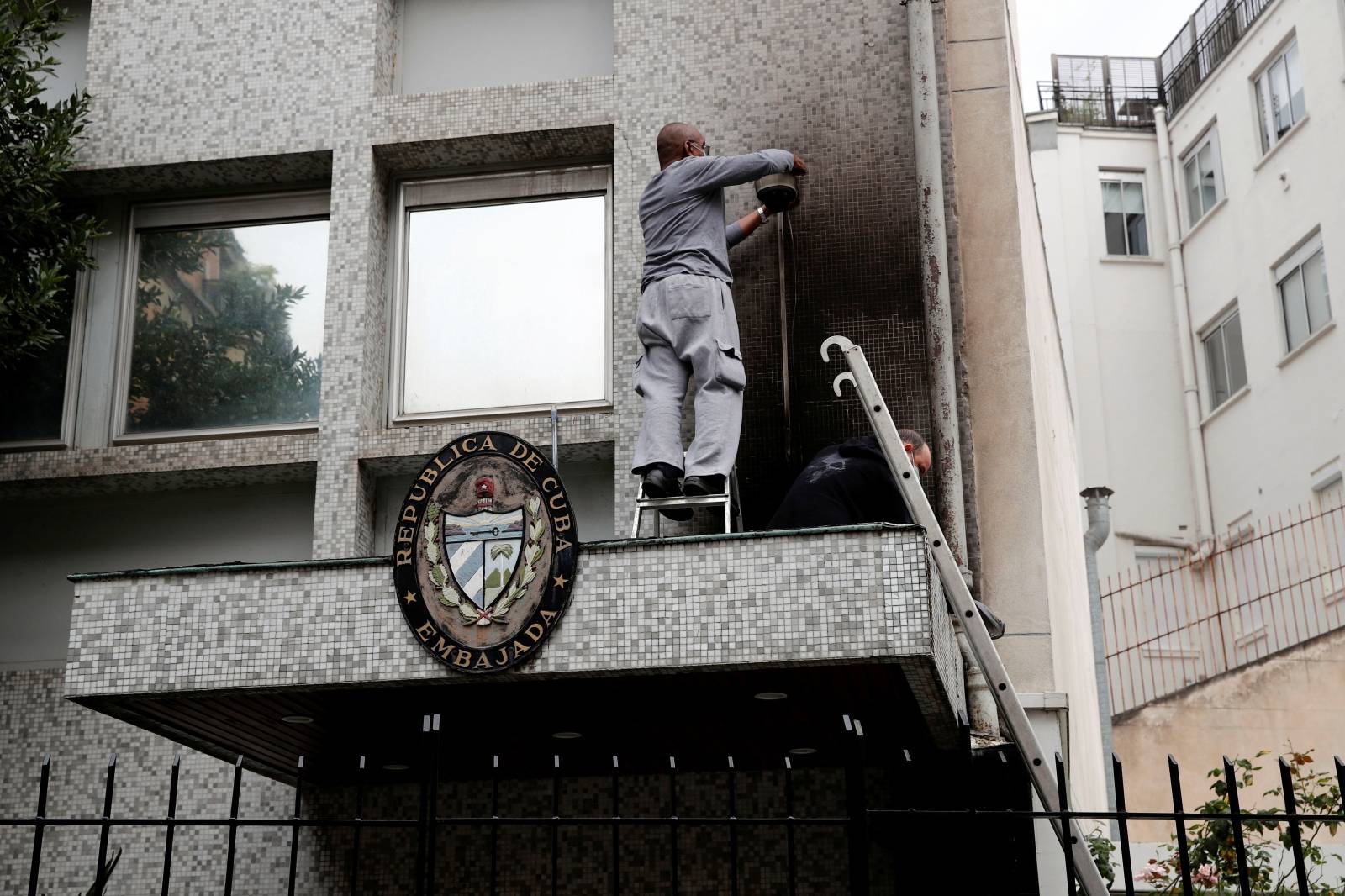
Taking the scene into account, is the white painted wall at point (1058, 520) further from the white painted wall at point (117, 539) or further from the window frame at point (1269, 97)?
the window frame at point (1269, 97)

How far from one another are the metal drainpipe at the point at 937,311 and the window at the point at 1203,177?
19.4 m

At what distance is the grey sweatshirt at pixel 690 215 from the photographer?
8688 millimetres

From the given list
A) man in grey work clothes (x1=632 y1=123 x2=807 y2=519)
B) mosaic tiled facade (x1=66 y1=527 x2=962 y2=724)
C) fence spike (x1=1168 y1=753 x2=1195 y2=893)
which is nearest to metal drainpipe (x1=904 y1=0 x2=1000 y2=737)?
man in grey work clothes (x1=632 y1=123 x2=807 y2=519)

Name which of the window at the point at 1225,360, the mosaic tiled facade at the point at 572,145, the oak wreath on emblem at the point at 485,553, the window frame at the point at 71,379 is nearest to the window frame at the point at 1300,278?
the window at the point at 1225,360

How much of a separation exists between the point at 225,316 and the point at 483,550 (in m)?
4.17

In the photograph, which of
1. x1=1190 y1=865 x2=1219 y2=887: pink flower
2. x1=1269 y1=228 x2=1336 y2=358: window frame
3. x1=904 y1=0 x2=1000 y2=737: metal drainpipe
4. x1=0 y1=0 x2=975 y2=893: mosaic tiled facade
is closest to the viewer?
x1=904 y1=0 x2=1000 y2=737: metal drainpipe

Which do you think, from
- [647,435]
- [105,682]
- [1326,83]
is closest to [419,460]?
[647,435]

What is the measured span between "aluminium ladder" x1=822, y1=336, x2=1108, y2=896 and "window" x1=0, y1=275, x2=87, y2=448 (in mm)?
5596

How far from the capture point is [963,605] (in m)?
7.29

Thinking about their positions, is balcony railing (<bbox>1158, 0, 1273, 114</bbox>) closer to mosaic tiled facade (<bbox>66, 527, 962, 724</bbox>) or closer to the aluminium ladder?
the aluminium ladder

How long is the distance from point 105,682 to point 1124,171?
26.1m

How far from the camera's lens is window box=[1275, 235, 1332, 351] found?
23969 millimetres

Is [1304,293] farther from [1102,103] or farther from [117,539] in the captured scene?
[117,539]

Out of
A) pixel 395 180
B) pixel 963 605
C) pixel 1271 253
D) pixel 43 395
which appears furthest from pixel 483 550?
pixel 1271 253
